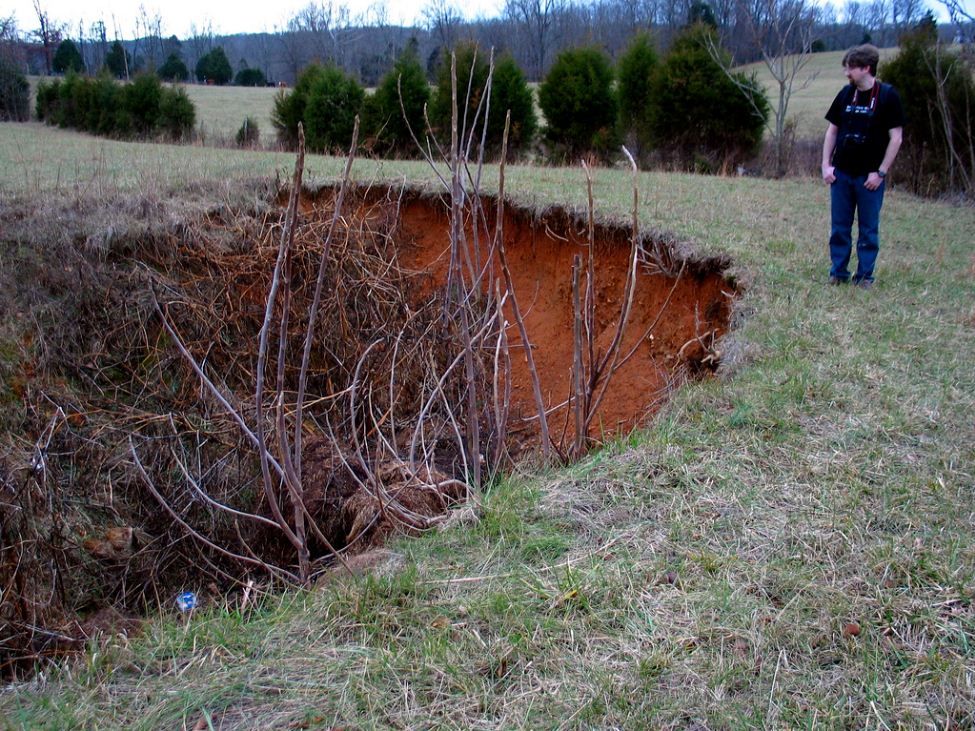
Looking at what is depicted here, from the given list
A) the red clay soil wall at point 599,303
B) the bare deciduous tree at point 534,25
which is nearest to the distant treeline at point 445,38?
the bare deciduous tree at point 534,25

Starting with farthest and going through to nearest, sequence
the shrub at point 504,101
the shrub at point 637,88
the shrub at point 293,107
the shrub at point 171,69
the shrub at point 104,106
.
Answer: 1. the shrub at point 171,69
2. the shrub at point 104,106
3. the shrub at point 293,107
4. the shrub at point 637,88
5. the shrub at point 504,101

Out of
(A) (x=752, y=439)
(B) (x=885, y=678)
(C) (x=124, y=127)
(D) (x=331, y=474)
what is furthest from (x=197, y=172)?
(C) (x=124, y=127)

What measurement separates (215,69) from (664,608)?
50.8 meters

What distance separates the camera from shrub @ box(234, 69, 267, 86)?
47.1m

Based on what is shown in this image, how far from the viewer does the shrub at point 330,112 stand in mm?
15562

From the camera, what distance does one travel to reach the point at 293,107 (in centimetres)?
1750

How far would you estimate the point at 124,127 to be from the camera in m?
21.0

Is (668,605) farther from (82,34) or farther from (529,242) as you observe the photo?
(82,34)

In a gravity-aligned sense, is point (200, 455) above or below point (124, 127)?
below

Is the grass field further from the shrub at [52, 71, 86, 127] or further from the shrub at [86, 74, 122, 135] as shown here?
the shrub at [52, 71, 86, 127]

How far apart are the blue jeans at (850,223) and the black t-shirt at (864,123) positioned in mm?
123

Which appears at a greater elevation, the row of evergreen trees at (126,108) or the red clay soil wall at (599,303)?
the row of evergreen trees at (126,108)

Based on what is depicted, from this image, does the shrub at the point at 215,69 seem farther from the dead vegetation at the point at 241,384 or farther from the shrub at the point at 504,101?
the dead vegetation at the point at 241,384

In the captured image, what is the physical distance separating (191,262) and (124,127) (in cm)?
1554
